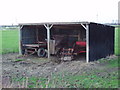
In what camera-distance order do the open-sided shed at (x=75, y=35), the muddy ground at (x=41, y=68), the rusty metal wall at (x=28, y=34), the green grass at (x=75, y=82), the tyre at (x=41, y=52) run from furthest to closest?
the rusty metal wall at (x=28, y=34) < the tyre at (x=41, y=52) < the open-sided shed at (x=75, y=35) < the muddy ground at (x=41, y=68) < the green grass at (x=75, y=82)

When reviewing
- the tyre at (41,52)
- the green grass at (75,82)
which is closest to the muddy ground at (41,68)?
the green grass at (75,82)

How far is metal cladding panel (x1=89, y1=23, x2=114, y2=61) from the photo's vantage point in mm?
12231

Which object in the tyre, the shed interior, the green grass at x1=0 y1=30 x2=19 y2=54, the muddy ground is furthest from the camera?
the green grass at x1=0 y1=30 x2=19 y2=54

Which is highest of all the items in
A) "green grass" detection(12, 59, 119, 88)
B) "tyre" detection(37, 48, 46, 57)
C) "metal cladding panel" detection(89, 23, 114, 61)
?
"metal cladding panel" detection(89, 23, 114, 61)

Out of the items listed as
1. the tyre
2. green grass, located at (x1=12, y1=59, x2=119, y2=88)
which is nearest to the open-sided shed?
the tyre

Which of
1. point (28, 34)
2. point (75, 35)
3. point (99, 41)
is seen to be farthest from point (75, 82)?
point (28, 34)

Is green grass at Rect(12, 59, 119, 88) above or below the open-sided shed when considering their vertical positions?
below

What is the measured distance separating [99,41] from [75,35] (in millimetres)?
3044

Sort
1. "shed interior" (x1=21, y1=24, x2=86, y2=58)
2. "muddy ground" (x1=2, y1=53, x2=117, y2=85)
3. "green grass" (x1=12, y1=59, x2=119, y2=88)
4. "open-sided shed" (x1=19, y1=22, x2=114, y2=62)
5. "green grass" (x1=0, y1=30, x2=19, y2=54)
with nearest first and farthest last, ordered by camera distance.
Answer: "green grass" (x1=12, y1=59, x2=119, y2=88) < "muddy ground" (x1=2, y1=53, x2=117, y2=85) < "open-sided shed" (x1=19, y1=22, x2=114, y2=62) < "shed interior" (x1=21, y1=24, x2=86, y2=58) < "green grass" (x1=0, y1=30, x2=19, y2=54)

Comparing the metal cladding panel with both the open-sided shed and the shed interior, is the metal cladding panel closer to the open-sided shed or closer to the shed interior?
the open-sided shed

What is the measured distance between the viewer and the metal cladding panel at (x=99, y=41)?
12.2 metres

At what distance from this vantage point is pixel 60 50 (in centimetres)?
1420

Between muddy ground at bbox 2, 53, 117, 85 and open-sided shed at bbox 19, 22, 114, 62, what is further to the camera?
open-sided shed at bbox 19, 22, 114, 62

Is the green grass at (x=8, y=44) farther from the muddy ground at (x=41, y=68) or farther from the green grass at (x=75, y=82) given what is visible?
the green grass at (x=75, y=82)
